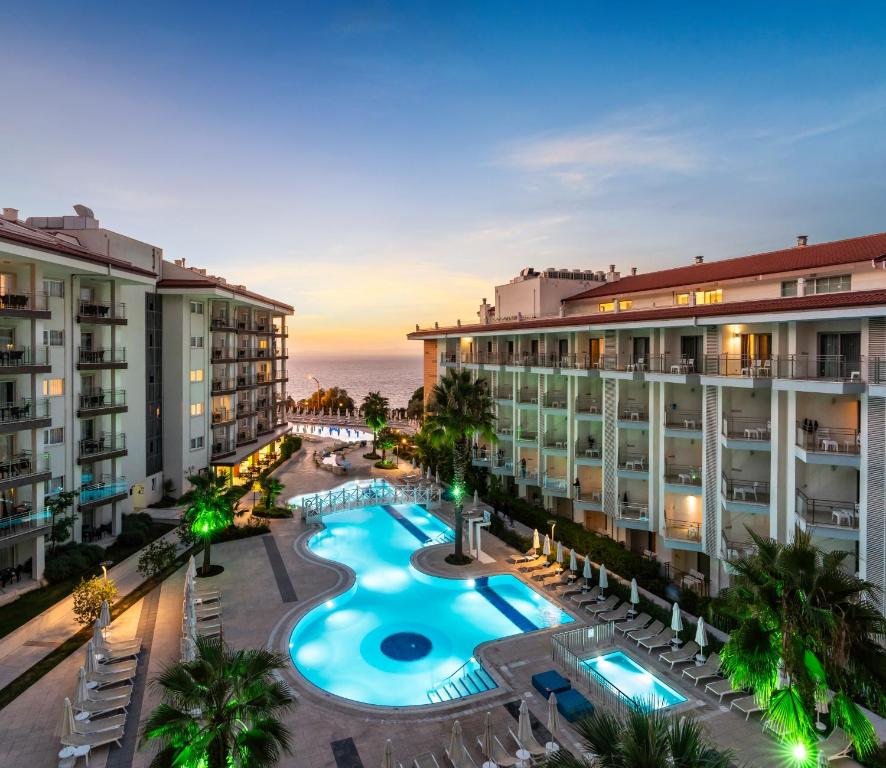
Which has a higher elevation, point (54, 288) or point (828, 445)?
point (54, 288)

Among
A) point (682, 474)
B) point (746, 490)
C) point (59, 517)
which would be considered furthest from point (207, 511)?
point (746, 490)

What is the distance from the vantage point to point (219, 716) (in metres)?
9.20

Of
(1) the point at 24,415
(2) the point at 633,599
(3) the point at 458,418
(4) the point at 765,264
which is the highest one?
(4) the point at 765,264

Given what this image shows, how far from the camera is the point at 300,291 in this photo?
105062mm

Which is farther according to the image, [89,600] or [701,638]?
[89,600]

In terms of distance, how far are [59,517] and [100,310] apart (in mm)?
11500

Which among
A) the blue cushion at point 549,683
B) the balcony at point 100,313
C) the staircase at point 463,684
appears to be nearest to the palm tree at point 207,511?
the balcony at point 100,313

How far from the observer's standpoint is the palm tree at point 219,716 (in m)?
8.80

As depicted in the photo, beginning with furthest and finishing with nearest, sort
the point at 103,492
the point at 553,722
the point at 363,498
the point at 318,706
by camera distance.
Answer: the point at 363,498, the point at 103,492, the point at 318,706, the point at 553,722

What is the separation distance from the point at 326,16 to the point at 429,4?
5522 millimetres

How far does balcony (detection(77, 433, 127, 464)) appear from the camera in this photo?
2858 centimetres

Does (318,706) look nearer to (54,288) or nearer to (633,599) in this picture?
(633,599)

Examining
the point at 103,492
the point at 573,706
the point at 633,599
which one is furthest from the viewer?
the point at 103,492

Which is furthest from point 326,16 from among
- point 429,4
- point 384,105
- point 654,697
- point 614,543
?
point 654,697
